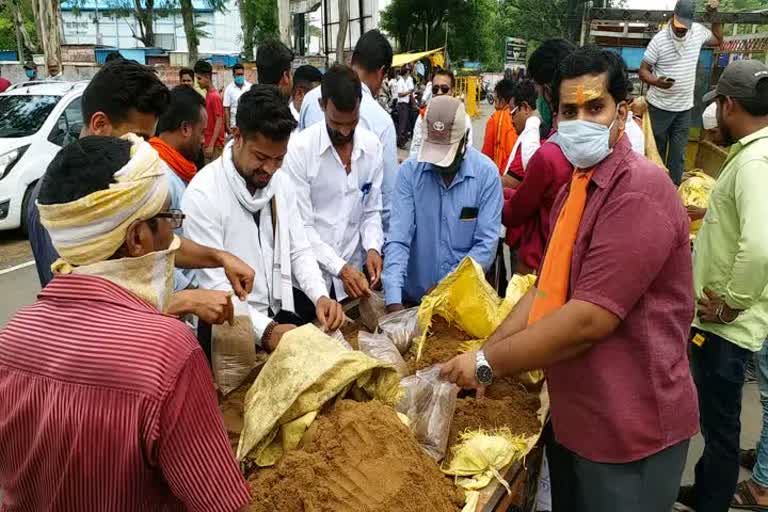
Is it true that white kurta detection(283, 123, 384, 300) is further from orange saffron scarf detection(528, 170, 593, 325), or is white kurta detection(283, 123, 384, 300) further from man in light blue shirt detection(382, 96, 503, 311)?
orange saffron scarf detection(528, 170, 593, 325)

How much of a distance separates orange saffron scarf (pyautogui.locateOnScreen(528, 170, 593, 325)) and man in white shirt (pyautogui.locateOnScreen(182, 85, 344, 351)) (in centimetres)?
98

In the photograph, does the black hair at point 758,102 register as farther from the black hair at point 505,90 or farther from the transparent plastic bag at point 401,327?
the black hair at point 505,90

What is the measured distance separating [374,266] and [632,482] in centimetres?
177

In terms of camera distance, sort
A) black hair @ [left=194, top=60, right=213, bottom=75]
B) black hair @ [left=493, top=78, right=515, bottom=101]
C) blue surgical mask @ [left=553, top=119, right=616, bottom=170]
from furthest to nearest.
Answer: black hair @ [left=194, top=60, right=213, bottom=75] < black hair @ [left=493, top=78, right=515, bottom=101] < blue surgical mask @ [left=553, top=119, right=616, bottom=170]

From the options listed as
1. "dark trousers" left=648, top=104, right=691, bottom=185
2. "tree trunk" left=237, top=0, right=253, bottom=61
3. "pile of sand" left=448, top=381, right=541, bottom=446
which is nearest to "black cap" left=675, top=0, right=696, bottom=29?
"dark trousers" left=648, top=104, right=691, bottom=185

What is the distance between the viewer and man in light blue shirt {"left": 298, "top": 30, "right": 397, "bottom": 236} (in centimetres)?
436

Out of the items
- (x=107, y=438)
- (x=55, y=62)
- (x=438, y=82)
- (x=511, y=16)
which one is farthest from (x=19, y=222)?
(x=511, y=16)

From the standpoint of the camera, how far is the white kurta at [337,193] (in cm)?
344

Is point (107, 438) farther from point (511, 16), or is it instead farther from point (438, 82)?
point (511, 16)

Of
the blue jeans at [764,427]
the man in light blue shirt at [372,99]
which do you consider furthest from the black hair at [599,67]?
the man in light blue shirt at [372,99]

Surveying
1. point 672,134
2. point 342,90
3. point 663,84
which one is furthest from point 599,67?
point 672,134

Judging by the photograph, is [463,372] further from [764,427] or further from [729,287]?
[764,427]

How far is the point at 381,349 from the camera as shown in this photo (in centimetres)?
249

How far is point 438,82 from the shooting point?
7016mm
